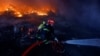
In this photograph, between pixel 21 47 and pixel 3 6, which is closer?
pixel 21 47

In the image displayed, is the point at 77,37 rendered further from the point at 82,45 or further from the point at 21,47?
the point at 21,47

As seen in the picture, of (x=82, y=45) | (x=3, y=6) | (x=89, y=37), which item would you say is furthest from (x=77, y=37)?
(x=3, y=6)

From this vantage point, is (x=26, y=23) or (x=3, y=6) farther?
(x=3, y=6)

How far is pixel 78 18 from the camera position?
74.2ft

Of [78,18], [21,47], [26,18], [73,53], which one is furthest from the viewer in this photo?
[78,18]

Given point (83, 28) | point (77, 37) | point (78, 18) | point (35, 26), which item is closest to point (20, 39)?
point (35, 26)

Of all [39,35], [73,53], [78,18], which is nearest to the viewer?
[73,53]

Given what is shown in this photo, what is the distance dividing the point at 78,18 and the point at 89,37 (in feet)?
16.5

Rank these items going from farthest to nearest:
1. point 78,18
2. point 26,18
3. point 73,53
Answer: point 78,18 → point 26,18 → point 73,53

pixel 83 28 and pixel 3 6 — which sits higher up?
pixel 3 6

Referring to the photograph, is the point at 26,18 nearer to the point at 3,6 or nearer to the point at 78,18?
the point at 3,6

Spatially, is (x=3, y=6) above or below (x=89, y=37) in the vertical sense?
above

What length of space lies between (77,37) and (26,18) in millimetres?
5078

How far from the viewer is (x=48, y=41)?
661 inches
